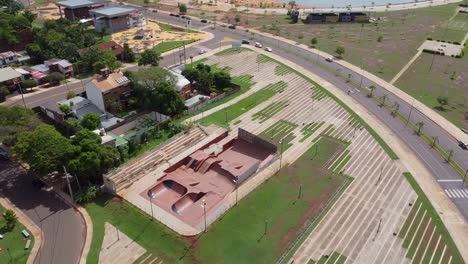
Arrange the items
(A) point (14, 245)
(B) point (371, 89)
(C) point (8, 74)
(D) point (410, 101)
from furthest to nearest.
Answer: (B) point (371, 89) < (D) point (410, 101) < (C) point (8, 74) < (A) point (14, 245)

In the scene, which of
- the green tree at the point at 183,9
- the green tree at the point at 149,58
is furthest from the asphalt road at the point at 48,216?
the green tree at the point at 183,9

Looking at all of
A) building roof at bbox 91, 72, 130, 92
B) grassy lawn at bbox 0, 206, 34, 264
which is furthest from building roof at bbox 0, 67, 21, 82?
grassy lawn at bbox 0, 206, 34, 264

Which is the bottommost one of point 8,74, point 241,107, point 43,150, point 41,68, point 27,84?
point 241,107

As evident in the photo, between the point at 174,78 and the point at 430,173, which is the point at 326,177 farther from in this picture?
the point at 174,78

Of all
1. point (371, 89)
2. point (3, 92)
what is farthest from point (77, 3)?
point (371, 89)

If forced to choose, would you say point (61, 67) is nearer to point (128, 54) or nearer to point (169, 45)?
point (128, 54)

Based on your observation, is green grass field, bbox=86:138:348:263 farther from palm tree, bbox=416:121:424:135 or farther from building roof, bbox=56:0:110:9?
building roof, bbox=56:0:110:9

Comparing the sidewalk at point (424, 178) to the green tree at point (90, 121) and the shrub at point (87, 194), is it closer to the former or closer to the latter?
the shrub at point (87, 194)
